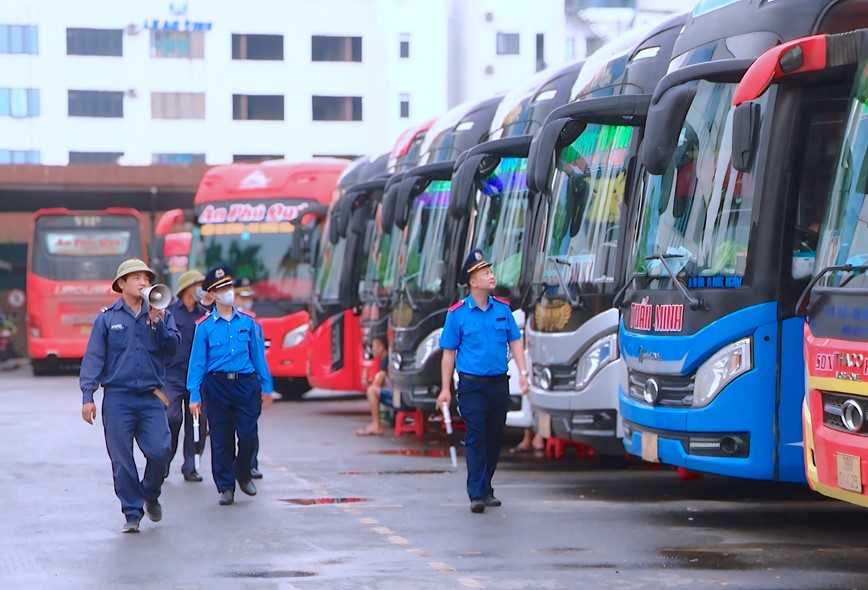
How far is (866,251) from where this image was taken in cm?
844

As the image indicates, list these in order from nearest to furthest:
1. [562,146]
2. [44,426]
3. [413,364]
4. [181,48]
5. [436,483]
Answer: [562,146] < [436,483] < [413,364] < [44,426] < [181,48]

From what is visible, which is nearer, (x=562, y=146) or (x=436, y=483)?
(x=562, y=146)

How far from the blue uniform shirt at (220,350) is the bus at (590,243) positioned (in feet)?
7.84

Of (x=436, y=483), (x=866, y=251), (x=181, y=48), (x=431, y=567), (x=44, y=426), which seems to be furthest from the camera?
(x=181, y=48)

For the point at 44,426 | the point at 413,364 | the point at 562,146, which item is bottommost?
the point at 44,426

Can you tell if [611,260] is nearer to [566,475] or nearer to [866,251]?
[566,475]

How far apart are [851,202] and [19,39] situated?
64769mm

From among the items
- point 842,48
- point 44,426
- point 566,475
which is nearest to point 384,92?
point 44,426

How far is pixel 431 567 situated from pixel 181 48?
211ft

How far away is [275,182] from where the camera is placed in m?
28.7

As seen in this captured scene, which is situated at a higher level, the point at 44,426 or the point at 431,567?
the point at 431,567

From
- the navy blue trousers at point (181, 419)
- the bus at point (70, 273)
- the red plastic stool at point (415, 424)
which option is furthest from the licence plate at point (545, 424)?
the bus at point (70, 273)

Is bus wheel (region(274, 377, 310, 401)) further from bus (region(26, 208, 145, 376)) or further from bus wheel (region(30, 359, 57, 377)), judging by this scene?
bus wheel (region(30, 359, 57, 377))

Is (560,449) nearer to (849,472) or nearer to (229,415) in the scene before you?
(229,415)
